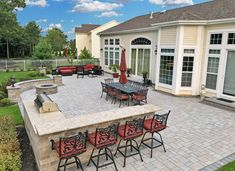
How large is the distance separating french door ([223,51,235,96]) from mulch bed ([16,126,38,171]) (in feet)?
31.3

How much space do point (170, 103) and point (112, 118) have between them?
5.94 meters

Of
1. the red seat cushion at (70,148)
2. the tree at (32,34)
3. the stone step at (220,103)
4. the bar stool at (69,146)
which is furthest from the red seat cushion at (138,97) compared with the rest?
the tree at (32,34)

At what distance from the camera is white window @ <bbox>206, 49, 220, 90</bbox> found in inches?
405

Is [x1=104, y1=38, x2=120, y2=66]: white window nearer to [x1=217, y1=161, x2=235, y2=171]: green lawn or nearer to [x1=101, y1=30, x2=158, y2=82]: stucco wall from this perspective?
[x1=101, y1=30, x2=158, y2=82]: stucco wall

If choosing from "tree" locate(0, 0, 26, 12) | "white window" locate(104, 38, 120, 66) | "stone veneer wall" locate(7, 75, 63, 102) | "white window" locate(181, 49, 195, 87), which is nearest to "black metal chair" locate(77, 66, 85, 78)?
"white window" locate(104, 38, 120, 66)

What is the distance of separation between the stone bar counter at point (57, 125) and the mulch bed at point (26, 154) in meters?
0.22

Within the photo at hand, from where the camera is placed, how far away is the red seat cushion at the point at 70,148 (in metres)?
4.02

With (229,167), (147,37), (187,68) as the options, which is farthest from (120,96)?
(147,37)

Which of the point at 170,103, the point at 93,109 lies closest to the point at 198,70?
the point at 170,103

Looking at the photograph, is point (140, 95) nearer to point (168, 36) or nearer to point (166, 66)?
point (166, 66)

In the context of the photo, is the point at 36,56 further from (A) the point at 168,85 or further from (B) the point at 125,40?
(A) the point at 168,85

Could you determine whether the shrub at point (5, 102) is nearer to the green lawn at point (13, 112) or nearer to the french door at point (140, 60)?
the green lawn at point (13, 112)

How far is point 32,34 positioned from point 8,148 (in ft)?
178

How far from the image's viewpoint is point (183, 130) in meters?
6.83
